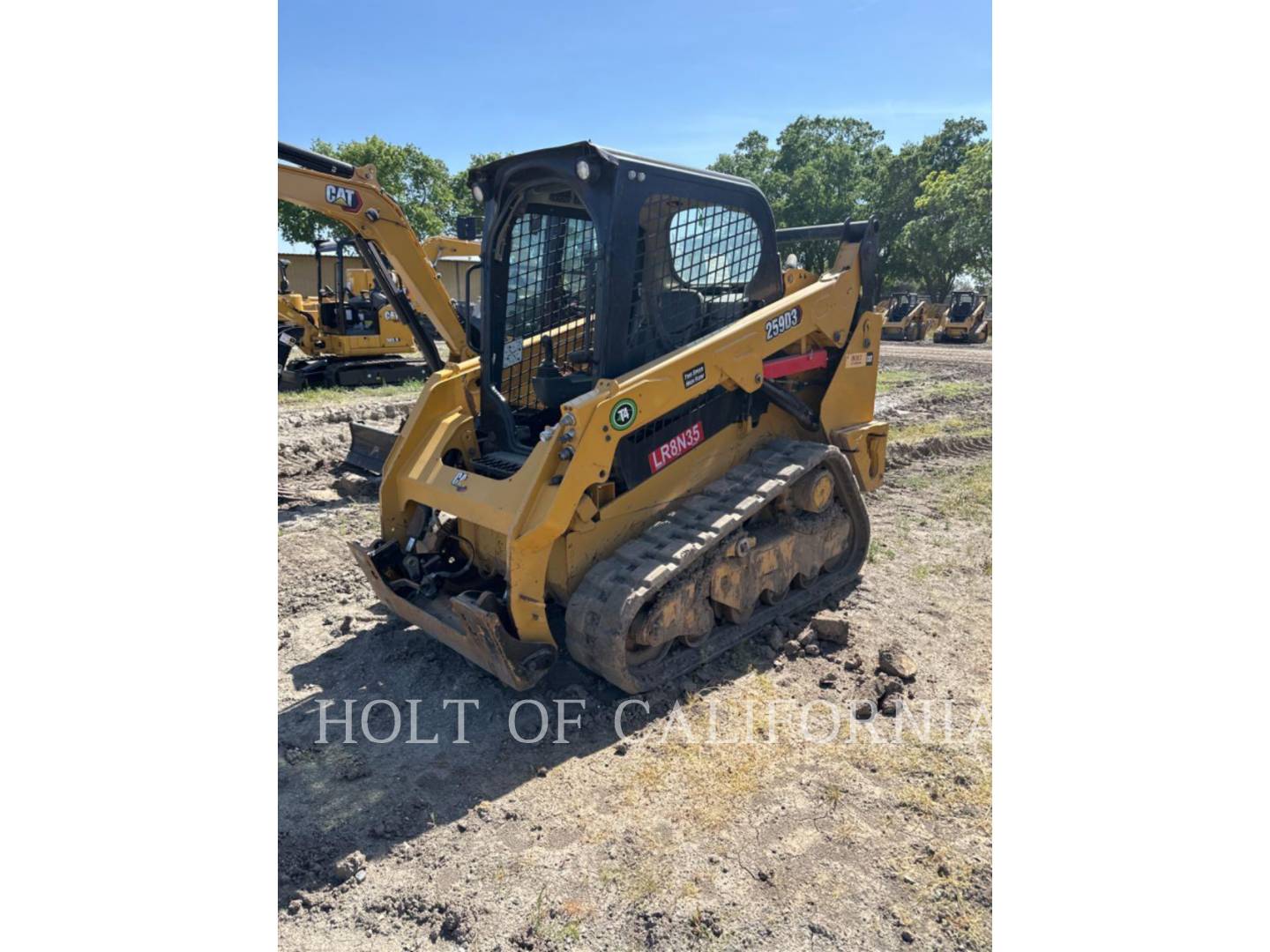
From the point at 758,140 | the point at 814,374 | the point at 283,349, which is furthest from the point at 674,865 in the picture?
the point at 758,140

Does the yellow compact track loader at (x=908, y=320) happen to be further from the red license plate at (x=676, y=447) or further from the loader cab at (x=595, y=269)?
the red license plate at (x=676, y=447)

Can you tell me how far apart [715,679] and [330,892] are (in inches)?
82.2

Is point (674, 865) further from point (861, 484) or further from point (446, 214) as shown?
point (446, 214)

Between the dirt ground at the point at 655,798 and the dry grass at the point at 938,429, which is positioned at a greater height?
the dry grass at the point at 938,429

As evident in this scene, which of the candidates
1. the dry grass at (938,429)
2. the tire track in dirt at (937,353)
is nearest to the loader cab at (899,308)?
the tire track in dirt at (937,353)

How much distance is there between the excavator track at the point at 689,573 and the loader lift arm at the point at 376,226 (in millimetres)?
2337

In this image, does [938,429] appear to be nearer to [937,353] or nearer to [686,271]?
[686,271]

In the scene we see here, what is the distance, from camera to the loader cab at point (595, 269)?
13.8 feet

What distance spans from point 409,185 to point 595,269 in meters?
33.8

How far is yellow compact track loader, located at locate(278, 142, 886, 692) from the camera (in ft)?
13.1

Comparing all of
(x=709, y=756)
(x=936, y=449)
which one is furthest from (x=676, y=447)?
(x=936, y=449)

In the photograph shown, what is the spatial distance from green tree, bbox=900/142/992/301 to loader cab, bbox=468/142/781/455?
27.4m

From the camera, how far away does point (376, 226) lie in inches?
300

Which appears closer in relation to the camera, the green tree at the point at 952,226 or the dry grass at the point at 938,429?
the dry grass at the point at 938,429
